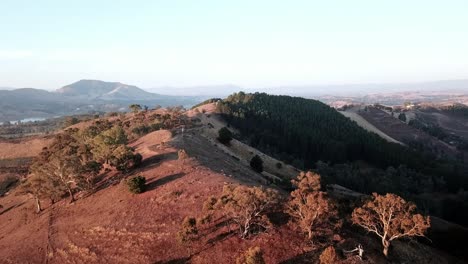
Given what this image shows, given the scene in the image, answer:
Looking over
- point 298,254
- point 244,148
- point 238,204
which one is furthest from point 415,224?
point 244,148

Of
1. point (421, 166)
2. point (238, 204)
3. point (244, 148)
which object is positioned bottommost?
point (421, 166)

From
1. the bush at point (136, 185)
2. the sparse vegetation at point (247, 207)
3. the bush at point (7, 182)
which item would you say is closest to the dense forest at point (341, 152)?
the bush at point (136, 185)

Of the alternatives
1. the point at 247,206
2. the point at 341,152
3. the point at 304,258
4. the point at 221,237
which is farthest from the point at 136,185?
the point at 341,152

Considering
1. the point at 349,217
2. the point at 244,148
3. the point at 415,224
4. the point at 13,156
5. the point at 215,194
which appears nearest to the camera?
the point at 415,224

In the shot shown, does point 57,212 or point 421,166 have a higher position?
point 57,212

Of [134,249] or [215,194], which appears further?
[215,194]

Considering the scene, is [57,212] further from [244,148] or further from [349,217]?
[244,148]

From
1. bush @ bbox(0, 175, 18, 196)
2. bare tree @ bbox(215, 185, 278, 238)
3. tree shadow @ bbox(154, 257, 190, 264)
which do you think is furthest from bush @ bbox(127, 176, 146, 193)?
bush @ bbox(0, 175, 18, 196)
